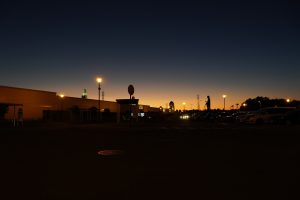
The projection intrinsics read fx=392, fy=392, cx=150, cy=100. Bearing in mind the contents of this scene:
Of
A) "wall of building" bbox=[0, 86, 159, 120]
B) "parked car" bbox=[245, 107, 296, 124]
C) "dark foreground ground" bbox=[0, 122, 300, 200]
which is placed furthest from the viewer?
"wall of building" bbox=[0, 86, 159, 120]

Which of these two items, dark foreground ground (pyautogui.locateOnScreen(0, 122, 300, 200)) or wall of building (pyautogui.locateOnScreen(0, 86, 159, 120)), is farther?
wall of building (pyautogui.locateOnScreen(0, 86, 159, 120))

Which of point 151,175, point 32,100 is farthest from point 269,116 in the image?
point 32,100

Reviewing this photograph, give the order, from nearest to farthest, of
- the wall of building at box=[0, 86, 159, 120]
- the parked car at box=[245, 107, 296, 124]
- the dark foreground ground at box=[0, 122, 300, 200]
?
the dark foreground ground at box=[0, 122, 300, 200], the parked car at box=[245, 107, 296, 124], the wall of building at box=[0, 86, 159, 120]

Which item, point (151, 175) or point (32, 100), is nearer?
point (151, 175)

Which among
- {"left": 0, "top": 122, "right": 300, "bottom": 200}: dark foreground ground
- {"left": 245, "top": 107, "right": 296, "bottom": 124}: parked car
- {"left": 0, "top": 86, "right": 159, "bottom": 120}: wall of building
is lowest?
{"left": 0, "top": 122, "right": 300, "bottom": 200}: dark foreground ground

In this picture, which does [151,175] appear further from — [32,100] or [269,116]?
[32,100]

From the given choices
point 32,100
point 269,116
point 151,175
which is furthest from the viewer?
point 32,100

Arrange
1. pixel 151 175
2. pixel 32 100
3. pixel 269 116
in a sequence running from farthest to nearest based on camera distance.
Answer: pixel 32 100 → pixel 269 116 → pixel 151 175

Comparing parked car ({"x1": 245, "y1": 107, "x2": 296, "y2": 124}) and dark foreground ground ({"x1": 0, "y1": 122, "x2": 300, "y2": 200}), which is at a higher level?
parked car ({"x1": 245, "y1": 107, "x2": 296, "y2": 124})

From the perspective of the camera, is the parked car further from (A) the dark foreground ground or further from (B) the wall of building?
(B) the wall of building

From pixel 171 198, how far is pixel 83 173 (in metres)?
3.25

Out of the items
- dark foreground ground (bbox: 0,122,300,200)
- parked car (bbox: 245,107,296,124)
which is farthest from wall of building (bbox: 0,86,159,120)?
dark foreground ground (bbox: 0,122,300,200)

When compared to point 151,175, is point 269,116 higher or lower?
higher

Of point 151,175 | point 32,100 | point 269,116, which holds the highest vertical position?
point 32,100
